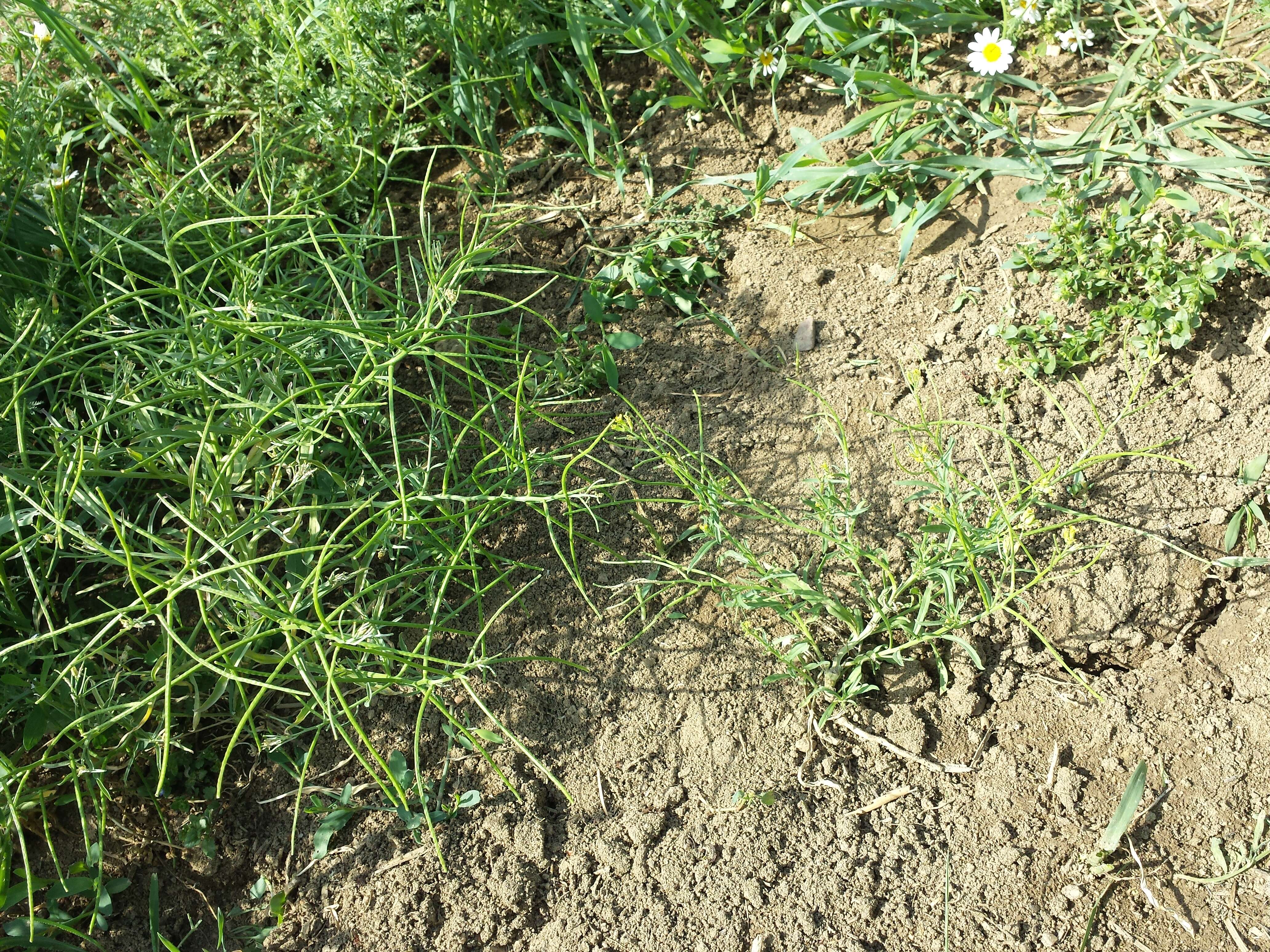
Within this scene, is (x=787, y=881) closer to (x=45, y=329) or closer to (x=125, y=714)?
(x=125, y=714)

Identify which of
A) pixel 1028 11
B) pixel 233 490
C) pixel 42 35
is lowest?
pixel 233 490

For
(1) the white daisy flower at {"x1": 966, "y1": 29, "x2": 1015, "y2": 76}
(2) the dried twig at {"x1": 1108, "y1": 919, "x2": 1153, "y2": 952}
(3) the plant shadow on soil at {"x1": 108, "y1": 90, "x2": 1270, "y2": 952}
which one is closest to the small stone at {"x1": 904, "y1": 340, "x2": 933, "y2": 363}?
(3) the plant shadow on soil at {"x1": 108, "y1": 90, "x2": 1270, "y2": 952}

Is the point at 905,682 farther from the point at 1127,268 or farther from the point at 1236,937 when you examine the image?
the point at 1127,268

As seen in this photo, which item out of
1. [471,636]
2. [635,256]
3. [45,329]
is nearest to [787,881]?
[471,636]

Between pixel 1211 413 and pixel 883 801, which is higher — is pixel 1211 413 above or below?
above

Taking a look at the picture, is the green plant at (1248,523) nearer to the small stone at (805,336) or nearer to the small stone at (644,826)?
the small stone at (805,336)

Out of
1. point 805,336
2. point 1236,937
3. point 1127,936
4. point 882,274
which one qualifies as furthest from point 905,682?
point 882,274

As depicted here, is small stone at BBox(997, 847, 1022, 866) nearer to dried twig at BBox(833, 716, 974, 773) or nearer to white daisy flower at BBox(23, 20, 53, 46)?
dried twig at BBox(833, 716, 974, 773)

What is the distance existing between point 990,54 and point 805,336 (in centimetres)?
87

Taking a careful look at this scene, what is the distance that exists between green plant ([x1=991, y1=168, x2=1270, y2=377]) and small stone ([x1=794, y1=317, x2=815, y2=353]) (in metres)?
0.38

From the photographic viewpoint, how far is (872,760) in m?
1.65

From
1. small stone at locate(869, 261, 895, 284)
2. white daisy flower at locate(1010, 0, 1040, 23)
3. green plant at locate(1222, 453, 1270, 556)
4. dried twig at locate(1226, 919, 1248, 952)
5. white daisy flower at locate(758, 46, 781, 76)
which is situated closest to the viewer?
dried twig at locate(1226, 919, 1248, 952)

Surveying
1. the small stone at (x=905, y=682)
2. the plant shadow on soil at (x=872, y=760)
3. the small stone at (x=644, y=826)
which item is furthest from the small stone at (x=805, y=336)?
the small stone at (x=644, y=826)

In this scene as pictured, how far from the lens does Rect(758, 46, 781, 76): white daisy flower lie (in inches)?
93.0
